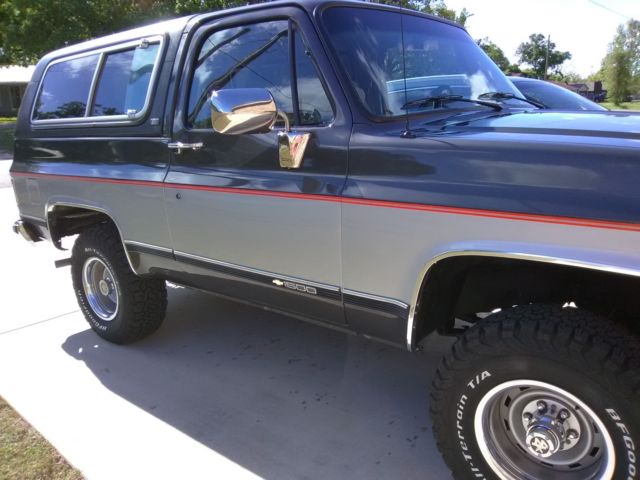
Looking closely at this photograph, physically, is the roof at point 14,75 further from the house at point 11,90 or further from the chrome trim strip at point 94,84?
the chrome trim strip at point 94,84

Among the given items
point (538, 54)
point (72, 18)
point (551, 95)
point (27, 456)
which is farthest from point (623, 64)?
point (27, 456)

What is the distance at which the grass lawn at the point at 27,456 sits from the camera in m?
2.69

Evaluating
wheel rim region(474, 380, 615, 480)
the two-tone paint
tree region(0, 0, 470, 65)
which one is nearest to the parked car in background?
the two-tone paint

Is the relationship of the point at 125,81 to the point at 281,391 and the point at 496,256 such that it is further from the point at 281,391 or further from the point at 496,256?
the point at 496,256

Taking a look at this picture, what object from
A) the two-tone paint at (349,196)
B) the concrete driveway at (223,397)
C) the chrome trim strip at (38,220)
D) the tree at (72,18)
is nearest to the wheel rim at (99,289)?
the concrete driveway at (223,397)

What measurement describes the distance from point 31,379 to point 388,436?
2.33m

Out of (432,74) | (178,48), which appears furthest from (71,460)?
(432,74)

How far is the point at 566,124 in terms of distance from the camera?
7.27 feet

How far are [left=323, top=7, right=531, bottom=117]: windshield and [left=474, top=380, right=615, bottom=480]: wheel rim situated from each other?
4.16 ft

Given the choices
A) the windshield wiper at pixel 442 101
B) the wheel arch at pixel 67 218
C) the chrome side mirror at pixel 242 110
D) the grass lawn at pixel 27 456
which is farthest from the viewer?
the wheel arch at pixel 67 218

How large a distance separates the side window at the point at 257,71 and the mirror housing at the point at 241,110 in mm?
269

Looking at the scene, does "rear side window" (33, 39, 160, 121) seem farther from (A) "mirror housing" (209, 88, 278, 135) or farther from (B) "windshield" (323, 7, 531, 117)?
(B) "windshield" (323, 7, 531, 117)

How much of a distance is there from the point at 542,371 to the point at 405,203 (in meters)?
0.78

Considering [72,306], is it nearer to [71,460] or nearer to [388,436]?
[71,460]
